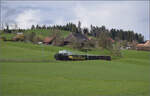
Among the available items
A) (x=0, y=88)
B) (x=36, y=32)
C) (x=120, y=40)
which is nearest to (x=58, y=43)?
(x=36, y=32)

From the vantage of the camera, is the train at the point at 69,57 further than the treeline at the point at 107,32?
No

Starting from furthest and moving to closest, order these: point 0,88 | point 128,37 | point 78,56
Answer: point 128,37
point 78,56
point 0,88

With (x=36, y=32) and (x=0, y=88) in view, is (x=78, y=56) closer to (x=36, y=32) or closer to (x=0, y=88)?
(x=36, y=32)

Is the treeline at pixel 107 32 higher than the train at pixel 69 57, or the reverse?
the treeline at pixel 107 32

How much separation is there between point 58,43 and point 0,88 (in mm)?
43321

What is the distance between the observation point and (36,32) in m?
62.4

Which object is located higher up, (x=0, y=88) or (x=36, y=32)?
(x=36, y=32)

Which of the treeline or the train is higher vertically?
the treeline

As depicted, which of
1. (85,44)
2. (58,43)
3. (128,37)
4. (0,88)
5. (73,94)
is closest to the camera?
(73,94)

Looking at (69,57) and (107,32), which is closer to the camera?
(69,57)

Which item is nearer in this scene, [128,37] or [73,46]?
[73,46]

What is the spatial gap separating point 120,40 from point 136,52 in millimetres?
7982

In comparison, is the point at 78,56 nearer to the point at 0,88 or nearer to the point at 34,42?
the point at 34,42

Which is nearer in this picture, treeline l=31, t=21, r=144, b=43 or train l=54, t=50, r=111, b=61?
train l=54, t=50, r=111, b=61
